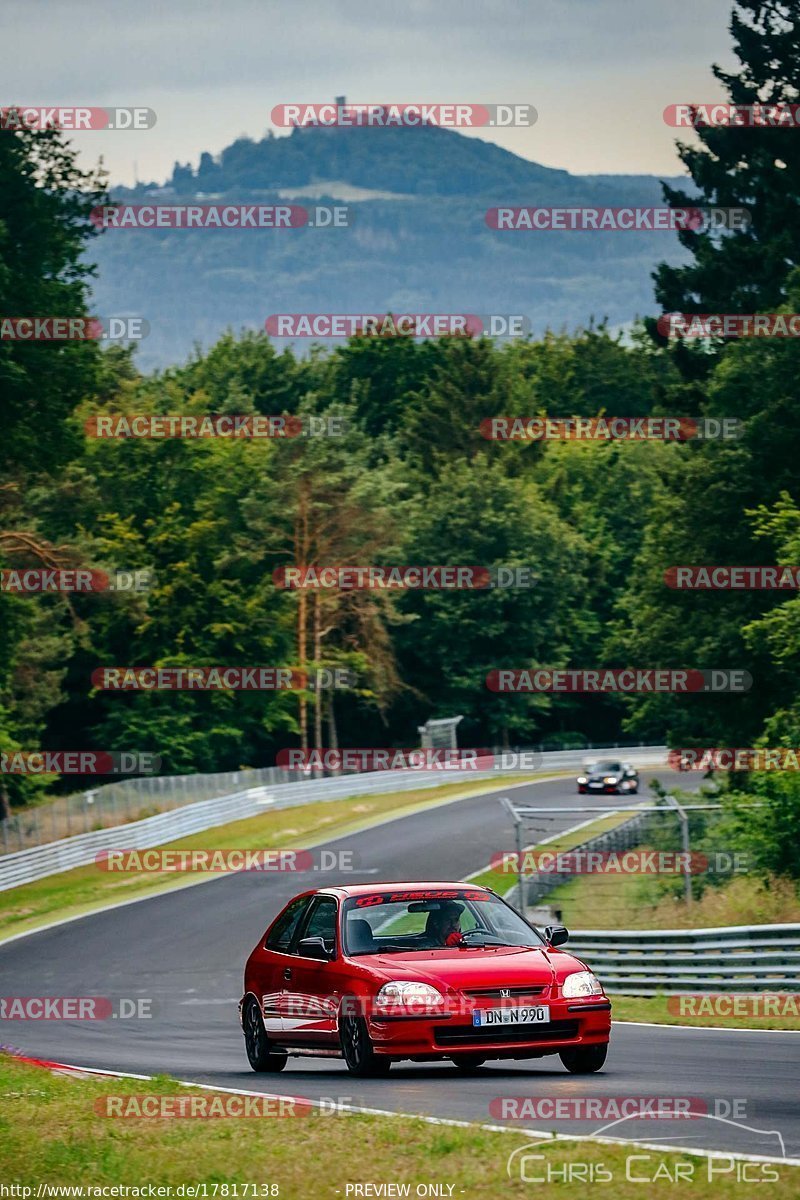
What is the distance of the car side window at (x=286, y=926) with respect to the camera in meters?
13.9

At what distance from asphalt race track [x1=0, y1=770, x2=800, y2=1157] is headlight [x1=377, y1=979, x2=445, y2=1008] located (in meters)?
0.55

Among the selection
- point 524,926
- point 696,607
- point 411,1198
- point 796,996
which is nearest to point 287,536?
point 696,607

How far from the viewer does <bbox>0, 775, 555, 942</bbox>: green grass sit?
135 ft

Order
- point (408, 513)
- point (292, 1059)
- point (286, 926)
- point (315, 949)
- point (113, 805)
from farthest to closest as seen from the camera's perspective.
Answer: point (408, 513) < point (113, 805) < point (292, 1059) < point (286, 926) < point (315, 949)

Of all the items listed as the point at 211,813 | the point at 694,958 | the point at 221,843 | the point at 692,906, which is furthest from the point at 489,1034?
the point at 211,813

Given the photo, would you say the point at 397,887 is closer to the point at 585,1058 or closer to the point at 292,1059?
the point at 585,1058

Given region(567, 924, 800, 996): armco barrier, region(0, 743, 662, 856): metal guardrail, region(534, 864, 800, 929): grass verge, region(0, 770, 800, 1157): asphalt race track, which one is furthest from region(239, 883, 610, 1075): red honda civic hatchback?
region(0, 743, 662, 856): metal guardrail

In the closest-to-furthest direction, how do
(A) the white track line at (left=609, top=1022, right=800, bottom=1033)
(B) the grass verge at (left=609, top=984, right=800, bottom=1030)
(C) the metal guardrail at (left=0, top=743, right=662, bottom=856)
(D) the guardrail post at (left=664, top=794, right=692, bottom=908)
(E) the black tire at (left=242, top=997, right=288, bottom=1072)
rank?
(E) the black tire at (left=242, top=997, right=288, bottom=1072), (A) the white track line at (left=609, top=1022, right=800, bottom=1033), (B) the grass verge at (left=609, top=984, right=800, bottom=1030), (D) the guardrail post at (left=664, top=794, right=692, bottom=908), (C) the metal guardrail at (left=0, top=743, right=662, bottom=856)

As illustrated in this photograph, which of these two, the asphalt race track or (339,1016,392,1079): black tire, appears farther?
(339,1016,392,1079): black tire

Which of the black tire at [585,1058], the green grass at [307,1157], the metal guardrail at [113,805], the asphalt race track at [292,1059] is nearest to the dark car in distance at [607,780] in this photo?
the metal guardrail at [113,805]

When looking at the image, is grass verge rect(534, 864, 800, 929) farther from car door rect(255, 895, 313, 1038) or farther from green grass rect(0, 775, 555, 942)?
green grass rect(0, 775, 555, 942)

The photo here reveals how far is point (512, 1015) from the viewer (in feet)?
38.5

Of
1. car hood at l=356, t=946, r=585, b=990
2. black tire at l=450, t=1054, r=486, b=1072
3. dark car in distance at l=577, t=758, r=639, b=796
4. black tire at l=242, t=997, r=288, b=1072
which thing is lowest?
dark car in distance at l=577, t=758, r=639, b=796

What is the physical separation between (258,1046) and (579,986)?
3104 mm
